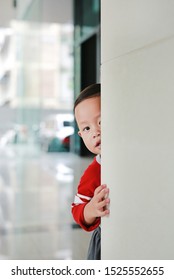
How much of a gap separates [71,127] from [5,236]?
24.9 feet

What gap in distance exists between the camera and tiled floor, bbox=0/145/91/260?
2.63 metres

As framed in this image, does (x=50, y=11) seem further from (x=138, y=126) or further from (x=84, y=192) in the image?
(x=138, y=126)

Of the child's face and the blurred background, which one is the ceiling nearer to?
the blurred background

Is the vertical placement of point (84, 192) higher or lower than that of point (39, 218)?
higher

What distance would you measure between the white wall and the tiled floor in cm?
159

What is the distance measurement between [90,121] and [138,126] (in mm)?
171

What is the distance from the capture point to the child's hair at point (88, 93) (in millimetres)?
915

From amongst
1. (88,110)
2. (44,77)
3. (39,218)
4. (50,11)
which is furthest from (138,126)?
(50,11)

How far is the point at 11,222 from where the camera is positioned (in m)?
3.49

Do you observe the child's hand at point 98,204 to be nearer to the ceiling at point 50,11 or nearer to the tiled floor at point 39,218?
the tiled floor at point 39,218

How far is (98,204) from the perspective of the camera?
2.98ft
